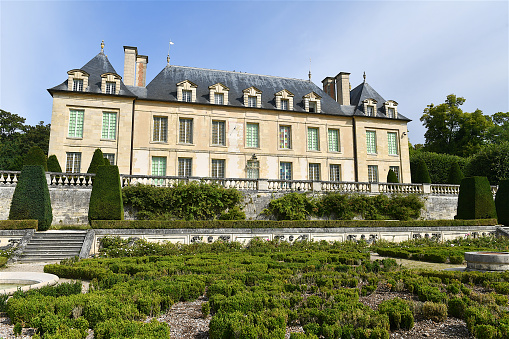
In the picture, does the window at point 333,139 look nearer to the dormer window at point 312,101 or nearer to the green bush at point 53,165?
the dormer window at point 312,101

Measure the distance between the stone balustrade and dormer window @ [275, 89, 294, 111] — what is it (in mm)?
8662

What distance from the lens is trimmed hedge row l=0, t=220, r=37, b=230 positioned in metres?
12.5

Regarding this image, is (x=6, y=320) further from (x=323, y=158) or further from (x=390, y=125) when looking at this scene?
(x=390, y=125)

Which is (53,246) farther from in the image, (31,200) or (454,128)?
(454,128)

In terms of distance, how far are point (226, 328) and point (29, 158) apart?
57.6 feet

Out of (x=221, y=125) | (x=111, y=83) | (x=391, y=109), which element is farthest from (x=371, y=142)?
(x=111, y=83)

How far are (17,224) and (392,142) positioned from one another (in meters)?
25.0

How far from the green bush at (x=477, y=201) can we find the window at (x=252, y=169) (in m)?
12.5

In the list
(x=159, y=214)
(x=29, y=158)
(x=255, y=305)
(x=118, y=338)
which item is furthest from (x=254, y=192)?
(x=118, y=338)

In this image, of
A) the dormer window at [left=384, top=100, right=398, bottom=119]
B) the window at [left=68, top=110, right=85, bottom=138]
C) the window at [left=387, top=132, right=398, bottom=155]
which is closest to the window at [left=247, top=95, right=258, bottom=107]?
the dormer window at [left=384, top=100, right=398, bottom=119]

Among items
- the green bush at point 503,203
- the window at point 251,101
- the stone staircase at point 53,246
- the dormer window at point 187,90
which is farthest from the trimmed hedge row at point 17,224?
the green bush at point 503,203

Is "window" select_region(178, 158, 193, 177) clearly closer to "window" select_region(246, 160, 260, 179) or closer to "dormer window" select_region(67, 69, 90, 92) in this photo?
"window" select_region(246, 160, 260, 179)

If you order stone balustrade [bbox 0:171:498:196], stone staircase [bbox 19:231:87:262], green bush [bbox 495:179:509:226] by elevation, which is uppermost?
stone balustrade [bbox 0:171:498:196]

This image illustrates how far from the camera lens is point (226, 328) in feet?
13.7
